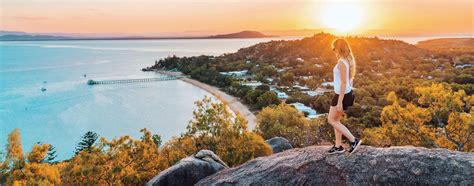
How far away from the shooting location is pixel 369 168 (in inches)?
330

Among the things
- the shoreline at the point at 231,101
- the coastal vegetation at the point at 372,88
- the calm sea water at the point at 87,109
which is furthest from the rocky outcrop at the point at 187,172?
the calm sea water at the point at 87,109

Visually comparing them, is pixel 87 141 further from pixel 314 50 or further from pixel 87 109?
pixel 314 50

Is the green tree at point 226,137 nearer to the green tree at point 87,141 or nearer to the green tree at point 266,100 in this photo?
the green tree at point 87,141

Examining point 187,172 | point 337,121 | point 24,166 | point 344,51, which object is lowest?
point 24,166

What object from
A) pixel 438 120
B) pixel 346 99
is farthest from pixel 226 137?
pixel 346 99

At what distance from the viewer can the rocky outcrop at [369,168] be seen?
25.8 ft

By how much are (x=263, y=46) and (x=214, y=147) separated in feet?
561

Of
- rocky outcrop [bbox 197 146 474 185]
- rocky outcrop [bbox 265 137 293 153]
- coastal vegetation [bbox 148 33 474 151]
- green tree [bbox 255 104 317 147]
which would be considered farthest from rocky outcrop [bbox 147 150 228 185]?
green tree [bbox 255 104 317 147]

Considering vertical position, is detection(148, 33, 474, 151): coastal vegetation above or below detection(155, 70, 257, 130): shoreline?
above

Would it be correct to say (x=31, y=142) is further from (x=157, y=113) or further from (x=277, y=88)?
(x=277, y=88)

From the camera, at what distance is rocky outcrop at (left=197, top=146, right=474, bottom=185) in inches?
309

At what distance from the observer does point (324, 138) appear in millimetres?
29500

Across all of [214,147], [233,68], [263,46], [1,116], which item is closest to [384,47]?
[263,46]

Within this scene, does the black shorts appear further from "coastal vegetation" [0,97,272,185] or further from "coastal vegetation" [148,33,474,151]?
"coastal vegetation" [148,33,474,151]
